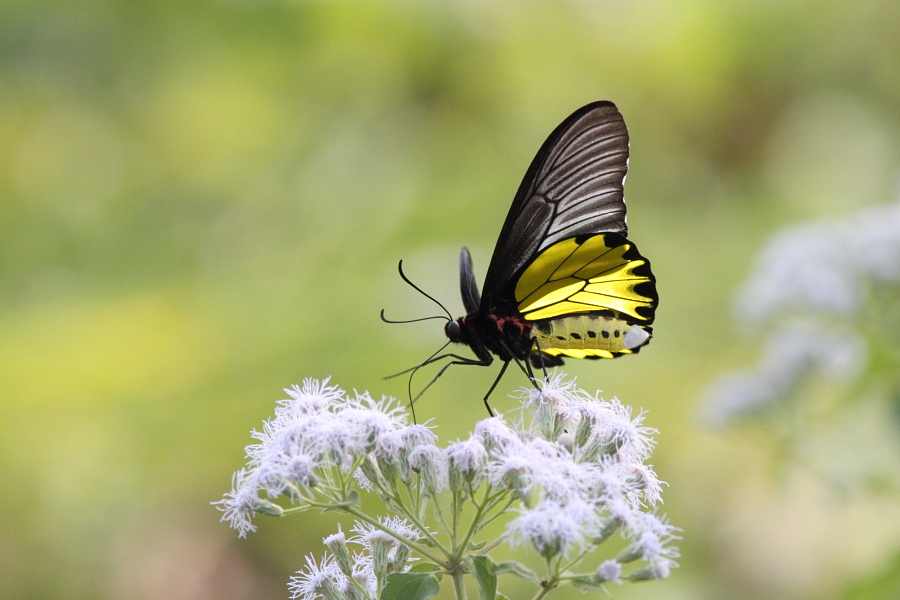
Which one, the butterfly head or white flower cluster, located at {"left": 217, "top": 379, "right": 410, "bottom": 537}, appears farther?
the butterfly head

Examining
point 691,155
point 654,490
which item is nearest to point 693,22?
point 691,155

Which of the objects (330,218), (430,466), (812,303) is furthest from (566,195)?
(330,218)

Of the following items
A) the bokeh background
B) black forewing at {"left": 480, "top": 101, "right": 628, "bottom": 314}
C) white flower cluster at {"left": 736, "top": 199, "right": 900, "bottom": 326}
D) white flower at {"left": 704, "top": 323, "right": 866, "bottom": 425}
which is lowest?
black forewing at {"left": 480, "top": 101, "right": 628, "bottom": 314}

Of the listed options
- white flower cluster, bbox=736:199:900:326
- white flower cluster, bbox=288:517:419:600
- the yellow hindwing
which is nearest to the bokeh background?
white flower cluster, bbox=736:199:900:326

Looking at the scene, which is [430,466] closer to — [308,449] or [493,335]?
[308,449]

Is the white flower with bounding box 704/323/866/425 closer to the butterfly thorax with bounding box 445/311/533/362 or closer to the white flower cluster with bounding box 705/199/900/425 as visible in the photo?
the white flower cluster with bounding box 705/199/900/425

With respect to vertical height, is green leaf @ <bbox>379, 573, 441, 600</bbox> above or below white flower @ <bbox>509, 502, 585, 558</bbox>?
below

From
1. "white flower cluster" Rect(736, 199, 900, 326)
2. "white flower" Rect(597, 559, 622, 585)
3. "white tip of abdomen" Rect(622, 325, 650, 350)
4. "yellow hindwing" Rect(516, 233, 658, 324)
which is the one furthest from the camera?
"white flower cluster" Rect(736, 199, 900, 326)
